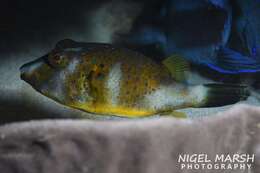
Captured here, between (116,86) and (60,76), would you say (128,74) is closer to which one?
(116,86)

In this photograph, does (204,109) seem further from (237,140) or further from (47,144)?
(47,144)

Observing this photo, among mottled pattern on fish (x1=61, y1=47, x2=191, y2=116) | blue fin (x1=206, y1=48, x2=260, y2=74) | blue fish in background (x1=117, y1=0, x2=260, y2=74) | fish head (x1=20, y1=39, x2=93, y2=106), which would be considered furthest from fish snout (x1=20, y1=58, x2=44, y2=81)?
blue fin (x1=206, y1=48, x2=260, y2=74)

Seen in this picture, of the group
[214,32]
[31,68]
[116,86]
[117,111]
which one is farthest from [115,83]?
[214,32]

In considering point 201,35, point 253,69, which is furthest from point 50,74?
point 253,69

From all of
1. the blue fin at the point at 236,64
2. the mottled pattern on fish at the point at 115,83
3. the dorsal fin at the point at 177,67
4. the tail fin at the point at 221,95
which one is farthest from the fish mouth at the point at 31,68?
the blue fin at the point at 236,64

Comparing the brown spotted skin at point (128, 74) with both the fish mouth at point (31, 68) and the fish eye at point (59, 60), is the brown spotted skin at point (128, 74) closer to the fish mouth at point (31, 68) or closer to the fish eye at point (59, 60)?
the fish eye at point (59, 60)

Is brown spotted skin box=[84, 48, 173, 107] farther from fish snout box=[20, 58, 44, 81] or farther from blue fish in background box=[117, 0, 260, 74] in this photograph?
blue fish in background box=[117, 0, 260, 74]
